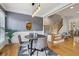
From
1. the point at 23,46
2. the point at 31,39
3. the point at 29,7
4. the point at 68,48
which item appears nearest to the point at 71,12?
the point at 68,48

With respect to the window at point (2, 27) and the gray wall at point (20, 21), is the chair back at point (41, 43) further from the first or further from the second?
the window at point (2, 27)

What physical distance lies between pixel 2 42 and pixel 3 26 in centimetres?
27

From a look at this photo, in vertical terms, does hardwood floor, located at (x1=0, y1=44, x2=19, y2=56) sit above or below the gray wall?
below

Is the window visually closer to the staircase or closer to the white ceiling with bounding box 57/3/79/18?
the staircase

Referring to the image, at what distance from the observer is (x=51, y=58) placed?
7.18 ft

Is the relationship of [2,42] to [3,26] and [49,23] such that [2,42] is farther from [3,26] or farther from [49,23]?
[49,23]

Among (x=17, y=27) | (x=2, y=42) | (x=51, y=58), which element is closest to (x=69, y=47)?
(x=51, y=58)

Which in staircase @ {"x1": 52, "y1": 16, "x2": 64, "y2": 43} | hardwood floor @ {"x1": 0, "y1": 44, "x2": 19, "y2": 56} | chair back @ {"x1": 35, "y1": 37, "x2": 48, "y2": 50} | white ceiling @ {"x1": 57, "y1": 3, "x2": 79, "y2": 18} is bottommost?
hardwood floor @ {"x1": 0, "y1": 44, "x2": 19, "y2": 56}

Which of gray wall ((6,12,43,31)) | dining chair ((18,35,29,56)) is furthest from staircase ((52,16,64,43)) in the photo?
dining chair ((18,35,29,56))

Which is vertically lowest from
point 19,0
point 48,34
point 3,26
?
point 48,34

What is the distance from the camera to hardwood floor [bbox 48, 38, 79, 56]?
6.96 feet

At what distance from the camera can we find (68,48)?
213 centimetres

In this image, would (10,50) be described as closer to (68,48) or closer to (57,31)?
(57,31)

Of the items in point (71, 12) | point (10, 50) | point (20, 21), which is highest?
point (71, 12)
